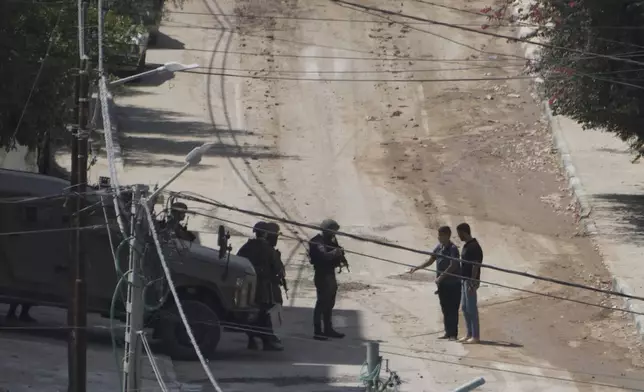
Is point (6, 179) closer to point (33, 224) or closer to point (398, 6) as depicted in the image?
point (33, 224)

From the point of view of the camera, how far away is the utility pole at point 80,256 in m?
13.5

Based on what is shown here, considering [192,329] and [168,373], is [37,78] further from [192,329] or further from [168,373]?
[168,373]

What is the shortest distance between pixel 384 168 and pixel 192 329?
11.9 meters

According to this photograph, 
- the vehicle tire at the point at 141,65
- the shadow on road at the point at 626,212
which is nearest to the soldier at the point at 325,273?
the shadow on road at the point at 626,212

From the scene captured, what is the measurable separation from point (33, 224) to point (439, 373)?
5.12m

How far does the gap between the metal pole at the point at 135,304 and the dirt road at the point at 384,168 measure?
3.33 m

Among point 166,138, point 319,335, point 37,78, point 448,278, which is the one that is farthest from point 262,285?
point 166,138

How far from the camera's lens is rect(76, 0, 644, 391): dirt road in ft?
55.2

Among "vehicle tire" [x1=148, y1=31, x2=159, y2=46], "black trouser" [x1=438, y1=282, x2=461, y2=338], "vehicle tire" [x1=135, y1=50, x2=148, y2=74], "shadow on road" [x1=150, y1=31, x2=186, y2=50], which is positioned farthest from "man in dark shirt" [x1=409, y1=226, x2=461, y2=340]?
"vehicle tire" [x1=148, y1=31, x2=159, y2=46]

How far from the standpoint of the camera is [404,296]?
65.2ft

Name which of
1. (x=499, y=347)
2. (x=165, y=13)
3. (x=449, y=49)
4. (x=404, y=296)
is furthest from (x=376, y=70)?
(x=499, y=347)

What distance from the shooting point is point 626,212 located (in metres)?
24.3

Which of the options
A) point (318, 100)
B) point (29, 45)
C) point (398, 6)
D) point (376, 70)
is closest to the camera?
point (29, 45)

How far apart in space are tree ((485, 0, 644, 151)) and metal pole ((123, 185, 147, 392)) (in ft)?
38.6
